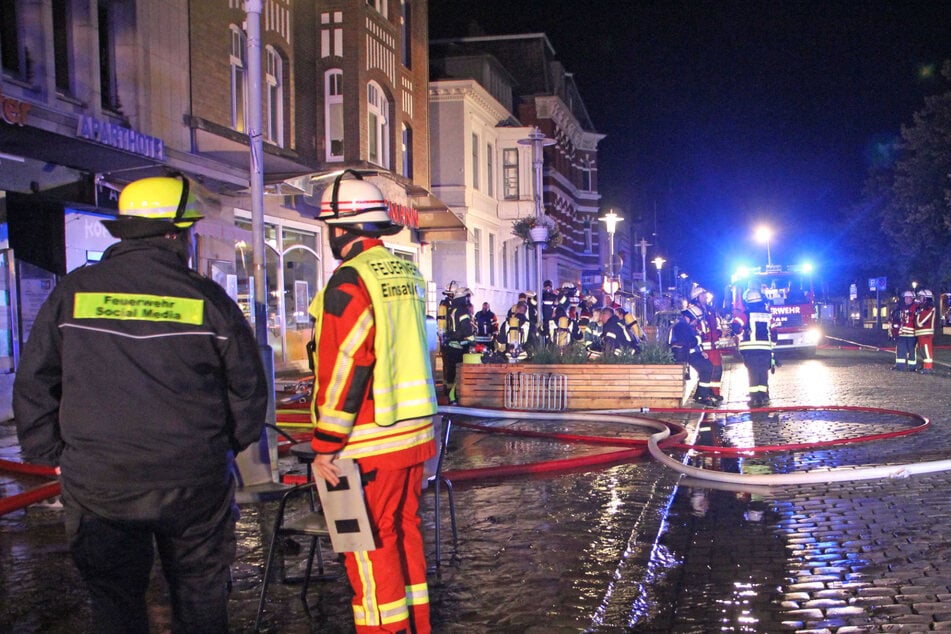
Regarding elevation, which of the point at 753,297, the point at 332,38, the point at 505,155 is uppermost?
the point at 332,38

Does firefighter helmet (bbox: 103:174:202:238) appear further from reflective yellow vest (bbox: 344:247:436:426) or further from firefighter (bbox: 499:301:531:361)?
firefighter (bbox: 499:301:531:361)

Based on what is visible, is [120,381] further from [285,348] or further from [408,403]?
[285,348]

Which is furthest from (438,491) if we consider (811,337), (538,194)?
(811,337)

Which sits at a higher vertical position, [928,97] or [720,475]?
[928,97]

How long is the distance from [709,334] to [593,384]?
2.57 metres

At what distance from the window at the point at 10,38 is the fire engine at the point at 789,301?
16.3m

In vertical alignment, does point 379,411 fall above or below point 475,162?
below

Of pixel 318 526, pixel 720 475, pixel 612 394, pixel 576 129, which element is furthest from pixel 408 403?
pixel 576 129

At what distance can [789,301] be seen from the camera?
1038 inches

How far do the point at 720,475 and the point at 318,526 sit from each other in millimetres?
4314

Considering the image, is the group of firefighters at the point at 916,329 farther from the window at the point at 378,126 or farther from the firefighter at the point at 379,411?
the firefighter at the point at 379,411

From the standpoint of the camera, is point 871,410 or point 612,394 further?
point 612,394

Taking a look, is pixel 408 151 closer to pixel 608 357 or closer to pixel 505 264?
pixel 505 264

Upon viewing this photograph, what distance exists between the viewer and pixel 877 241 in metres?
46.5
